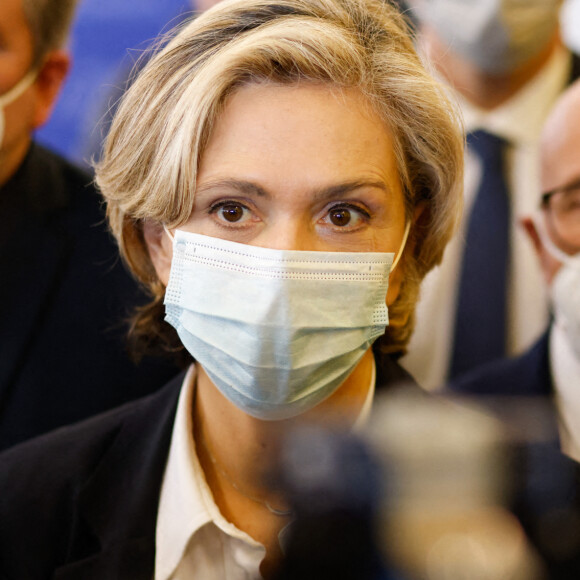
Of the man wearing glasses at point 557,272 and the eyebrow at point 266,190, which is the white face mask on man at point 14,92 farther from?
the man wearing glasses at point 557,272

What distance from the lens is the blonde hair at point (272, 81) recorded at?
1192 millimetres

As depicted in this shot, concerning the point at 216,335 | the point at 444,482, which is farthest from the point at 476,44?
the point at 444,482

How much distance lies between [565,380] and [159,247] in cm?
92

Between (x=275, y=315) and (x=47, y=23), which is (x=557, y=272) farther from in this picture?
(x=47, y=23)

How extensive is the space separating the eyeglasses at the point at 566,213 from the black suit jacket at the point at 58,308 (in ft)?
3.15

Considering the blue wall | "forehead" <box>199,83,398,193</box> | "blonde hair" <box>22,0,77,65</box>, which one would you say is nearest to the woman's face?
"forehead" <box>199,83,398,193</box>

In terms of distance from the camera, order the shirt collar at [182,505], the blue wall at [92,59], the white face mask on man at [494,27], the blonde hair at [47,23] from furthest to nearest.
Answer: the blue wall at [92,59]
the white face mask on man at [494,27]
the blonde hair at [47,23]
the shirt collar at [182,505]

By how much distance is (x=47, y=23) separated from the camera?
1.66 metres

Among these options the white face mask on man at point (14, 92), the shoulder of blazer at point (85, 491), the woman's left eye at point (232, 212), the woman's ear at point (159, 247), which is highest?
the woman's left eye at point (232, 212)

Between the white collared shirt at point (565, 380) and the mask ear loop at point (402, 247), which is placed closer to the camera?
the mask ear loop at point (402, 247)

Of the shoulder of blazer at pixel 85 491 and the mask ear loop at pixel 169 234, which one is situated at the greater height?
the mask ear loop at pixel 169 234

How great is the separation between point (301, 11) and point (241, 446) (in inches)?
30.3

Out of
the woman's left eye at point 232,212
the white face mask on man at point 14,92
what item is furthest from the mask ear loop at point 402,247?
the white face mask on man at point 14,92

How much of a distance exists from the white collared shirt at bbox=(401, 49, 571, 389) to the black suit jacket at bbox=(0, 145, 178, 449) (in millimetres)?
710
